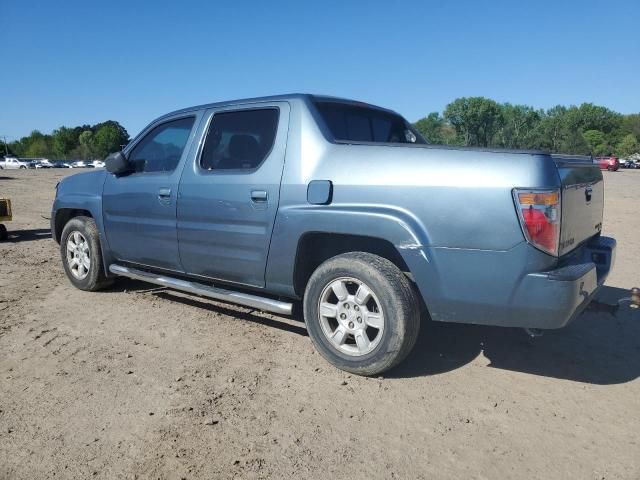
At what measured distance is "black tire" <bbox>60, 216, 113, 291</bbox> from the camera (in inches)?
201

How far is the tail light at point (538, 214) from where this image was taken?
2.70m

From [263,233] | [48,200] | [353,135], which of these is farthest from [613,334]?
[48,200]

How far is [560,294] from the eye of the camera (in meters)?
2.72

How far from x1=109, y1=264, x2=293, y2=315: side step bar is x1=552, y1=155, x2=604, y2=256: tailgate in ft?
6.21

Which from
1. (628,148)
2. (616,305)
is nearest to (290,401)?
(616,305)

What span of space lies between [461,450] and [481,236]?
1.14 metres

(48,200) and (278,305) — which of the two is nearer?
(278,305)

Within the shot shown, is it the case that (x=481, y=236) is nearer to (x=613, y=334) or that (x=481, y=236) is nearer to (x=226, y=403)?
(x=226, y=403)

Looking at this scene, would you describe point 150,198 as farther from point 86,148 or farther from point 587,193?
point 86,148

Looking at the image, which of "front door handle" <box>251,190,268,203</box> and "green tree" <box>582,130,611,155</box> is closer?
"front door handle" <box>251,190,268,203</box>

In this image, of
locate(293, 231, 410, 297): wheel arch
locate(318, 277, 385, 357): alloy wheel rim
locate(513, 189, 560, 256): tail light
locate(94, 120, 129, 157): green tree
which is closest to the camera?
locate(513, 189, 560, 256): tail light

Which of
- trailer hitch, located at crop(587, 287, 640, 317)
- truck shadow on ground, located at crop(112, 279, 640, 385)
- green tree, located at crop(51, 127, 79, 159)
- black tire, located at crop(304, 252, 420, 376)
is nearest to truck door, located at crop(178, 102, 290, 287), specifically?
black tire, located at crop(304, 252, 420, 376)

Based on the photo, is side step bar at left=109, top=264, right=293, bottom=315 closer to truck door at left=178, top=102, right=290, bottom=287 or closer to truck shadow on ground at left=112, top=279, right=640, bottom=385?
truck door at left=178, top=102, right=290, bottom=287

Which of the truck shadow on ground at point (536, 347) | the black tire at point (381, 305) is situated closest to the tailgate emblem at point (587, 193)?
the truck shadow on ground at point (536, 347)
